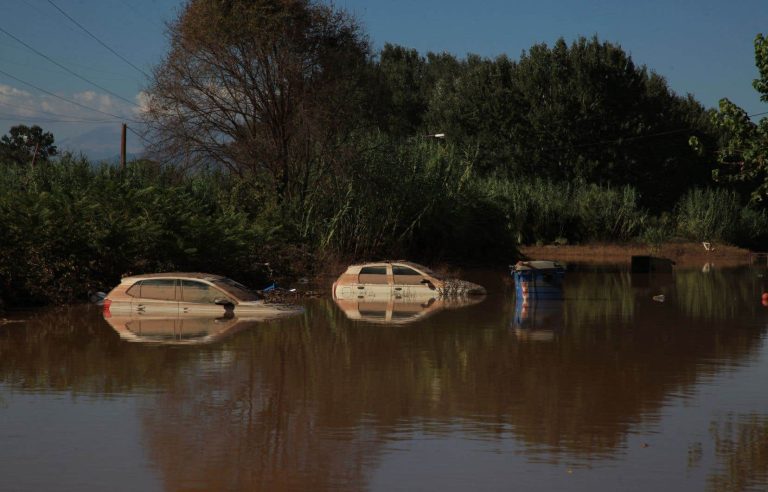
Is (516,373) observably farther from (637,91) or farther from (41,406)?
(637,91)

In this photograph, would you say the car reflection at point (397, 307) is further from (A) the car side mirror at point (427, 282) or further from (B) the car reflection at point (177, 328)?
(B) the car reflection at point (177, 328)

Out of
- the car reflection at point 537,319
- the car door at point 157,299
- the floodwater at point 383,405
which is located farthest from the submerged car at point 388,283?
the car door at point 157,299

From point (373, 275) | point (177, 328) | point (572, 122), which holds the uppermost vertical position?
point (572, 122)

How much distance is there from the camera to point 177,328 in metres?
26.6

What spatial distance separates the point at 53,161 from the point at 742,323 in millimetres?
26036

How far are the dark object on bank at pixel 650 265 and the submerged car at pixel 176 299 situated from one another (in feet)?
107

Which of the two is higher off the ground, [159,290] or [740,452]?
[159,290]

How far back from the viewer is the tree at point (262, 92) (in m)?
47.0

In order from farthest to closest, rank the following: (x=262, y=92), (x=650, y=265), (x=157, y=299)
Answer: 1. (x=650, y=265)
2. (x=262, y=92)
3. (x=157, y=299)

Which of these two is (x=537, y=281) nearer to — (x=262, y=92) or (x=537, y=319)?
(x=537, y=319)

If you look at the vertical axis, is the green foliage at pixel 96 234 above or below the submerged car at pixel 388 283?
above

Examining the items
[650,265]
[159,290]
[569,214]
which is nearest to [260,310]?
[159,290]

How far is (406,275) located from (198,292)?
31.1ft

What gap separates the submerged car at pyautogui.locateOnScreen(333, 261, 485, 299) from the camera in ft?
118
